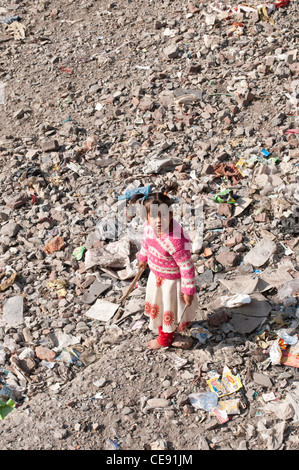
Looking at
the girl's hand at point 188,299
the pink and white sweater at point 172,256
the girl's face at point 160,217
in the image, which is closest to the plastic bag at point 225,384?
the girl's hand at point 188,299

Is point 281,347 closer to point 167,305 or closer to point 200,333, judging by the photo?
point 200,333

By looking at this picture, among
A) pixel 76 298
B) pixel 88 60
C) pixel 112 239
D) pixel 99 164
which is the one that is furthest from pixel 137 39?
pixel 76 298

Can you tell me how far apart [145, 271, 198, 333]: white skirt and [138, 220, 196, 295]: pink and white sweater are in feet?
0.27

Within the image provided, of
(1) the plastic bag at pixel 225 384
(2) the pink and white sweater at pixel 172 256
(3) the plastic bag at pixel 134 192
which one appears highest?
(2) the pink and white sweater at pixel 172 256

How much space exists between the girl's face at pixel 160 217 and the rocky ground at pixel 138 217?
3.91 ft

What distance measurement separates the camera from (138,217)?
610 cm

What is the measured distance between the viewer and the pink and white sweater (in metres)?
3.95

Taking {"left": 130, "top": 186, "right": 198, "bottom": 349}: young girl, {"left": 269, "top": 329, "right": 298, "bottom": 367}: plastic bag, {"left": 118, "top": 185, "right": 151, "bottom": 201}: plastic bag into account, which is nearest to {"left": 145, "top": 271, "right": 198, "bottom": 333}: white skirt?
{"left": 130, "top": 186, "right": 198, "bottom": 349}: young girl

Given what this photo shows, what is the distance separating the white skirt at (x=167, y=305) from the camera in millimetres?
4199

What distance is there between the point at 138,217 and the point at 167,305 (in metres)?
2.03

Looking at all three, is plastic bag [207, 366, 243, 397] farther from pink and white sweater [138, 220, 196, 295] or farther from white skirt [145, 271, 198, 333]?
pink and white sweater [138, 220, 196, 295]

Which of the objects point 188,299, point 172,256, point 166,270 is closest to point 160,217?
point 172,256

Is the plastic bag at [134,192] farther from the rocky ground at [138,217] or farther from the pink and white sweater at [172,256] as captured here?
the pink and white sweater at [172,256]
